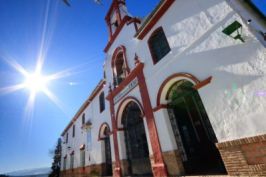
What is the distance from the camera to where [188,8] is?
20.7 ft

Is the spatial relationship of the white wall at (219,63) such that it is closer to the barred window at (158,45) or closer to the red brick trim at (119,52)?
the barred window at (158,45)

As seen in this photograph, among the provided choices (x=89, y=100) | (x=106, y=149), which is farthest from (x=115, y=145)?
(x=89, y=100)

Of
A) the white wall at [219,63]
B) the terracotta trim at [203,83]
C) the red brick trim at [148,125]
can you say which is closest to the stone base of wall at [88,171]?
the red brick trim at [148,125]

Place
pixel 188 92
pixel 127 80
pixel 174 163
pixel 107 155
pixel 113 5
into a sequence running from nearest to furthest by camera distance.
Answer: pixel 174 163 → pixel 188 92 → pixel 127 80 → pixel 107 155 → pixel 113 5

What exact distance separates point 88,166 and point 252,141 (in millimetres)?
13033

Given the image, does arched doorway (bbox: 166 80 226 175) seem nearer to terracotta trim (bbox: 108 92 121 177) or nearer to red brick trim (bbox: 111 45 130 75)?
red brick trim (bbox: 111 45 130 75)

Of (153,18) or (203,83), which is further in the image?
(153,18)

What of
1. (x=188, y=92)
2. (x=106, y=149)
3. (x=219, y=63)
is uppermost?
(x=219, y=63)

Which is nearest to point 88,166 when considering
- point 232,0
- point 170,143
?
point 170,143

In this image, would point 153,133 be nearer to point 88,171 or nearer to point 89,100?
point 88,171

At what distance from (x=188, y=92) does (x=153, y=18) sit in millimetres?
3923

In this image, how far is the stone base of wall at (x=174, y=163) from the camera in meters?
5.99

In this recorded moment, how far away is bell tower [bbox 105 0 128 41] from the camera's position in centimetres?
1192

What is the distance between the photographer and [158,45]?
7.87 metres
